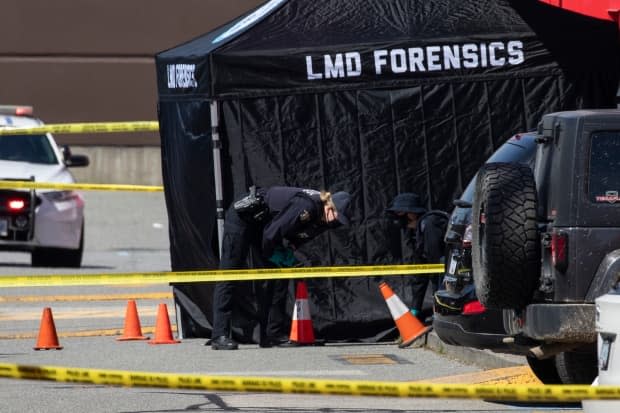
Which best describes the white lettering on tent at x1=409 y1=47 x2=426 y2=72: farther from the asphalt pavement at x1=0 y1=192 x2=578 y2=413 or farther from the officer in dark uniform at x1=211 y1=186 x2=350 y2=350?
the asphalt pavement at x1=0 y1=192 x2=578 y2=413

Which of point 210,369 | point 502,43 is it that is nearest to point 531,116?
point 502,43

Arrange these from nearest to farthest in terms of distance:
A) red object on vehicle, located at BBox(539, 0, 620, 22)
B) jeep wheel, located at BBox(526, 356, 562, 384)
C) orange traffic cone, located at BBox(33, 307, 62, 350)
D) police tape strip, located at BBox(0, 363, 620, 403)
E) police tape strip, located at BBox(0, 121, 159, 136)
A: police tape strip, located at BBox(0, 363, 620, 403) → jeep wheel, located at BBox(526, 356, 562, 384) → orange traffic cone, located at BBox(33, 307, 62, 350) → red object on vehicle, located at BBox(539, 0, 620, 22) → police tape strip, located at BBox(0, 121, 159, 136)

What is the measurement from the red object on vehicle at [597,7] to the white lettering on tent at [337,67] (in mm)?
2135

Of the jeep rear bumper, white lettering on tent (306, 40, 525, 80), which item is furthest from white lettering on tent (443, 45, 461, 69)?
the jeep rear bumper

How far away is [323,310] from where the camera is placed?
13.6 meters

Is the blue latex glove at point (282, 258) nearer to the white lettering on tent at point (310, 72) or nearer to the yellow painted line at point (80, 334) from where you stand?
the yellow painted line at point (80, 334)

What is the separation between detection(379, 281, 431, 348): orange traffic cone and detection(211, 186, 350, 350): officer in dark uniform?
0.76 m

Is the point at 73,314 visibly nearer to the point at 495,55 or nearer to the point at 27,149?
the point at 27,149

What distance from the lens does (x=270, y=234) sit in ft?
41.5

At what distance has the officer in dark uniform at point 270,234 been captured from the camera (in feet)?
40.9

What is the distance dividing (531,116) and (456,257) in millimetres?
4119

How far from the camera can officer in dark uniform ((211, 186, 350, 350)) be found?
12461mm

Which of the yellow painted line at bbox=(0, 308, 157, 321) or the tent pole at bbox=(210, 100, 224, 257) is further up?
the tent pole at bbox=(210, 100, 224, 257)

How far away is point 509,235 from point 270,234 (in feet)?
14.6
